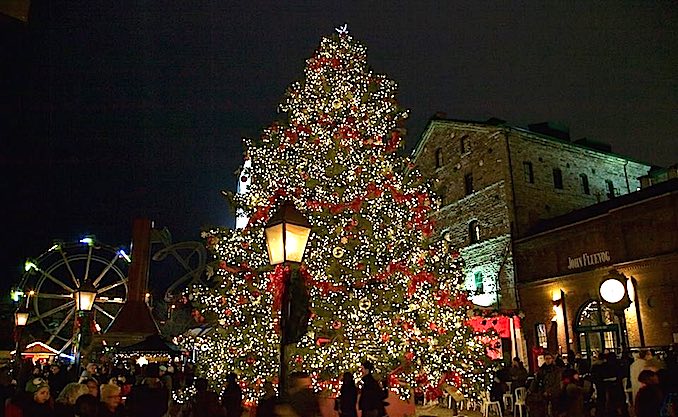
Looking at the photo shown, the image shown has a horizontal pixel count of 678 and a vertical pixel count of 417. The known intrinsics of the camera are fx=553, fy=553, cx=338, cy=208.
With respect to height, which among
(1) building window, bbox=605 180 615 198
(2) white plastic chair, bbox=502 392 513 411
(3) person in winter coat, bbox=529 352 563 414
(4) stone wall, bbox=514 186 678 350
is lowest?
(2) white plastic chair, bbox=502 392 513 411

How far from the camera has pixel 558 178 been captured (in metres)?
30.3

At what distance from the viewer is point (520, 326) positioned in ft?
84.7

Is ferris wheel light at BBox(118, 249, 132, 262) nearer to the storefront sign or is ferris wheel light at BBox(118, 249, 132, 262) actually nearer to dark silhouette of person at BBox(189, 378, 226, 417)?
dark silhouette of person at BBox(189, 378, 226, 417)

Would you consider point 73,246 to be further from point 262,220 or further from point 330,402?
point 330,402

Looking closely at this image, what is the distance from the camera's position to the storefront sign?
22086 millimetres

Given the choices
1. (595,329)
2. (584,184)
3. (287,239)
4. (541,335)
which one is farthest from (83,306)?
(584,184)

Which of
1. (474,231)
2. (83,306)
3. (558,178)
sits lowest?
(83,306)

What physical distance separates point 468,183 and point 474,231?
9.28ft

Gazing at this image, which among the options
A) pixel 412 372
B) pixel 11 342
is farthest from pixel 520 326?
pixel 11 342

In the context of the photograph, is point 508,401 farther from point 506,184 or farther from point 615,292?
point 615,292

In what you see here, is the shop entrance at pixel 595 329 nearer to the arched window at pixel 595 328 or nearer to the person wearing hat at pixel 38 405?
the arched window at pixel 595 328

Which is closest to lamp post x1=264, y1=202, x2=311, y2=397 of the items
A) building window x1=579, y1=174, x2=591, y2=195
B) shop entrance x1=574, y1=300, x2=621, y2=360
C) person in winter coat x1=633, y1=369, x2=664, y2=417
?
person in winter coat x1=633, y1=369, x2=664, y2=417

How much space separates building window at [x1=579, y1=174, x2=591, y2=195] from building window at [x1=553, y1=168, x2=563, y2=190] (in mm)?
1377

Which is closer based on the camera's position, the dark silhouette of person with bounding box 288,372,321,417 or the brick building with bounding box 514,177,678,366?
the dark silhouette of person with bounding box 288,372,321,417
